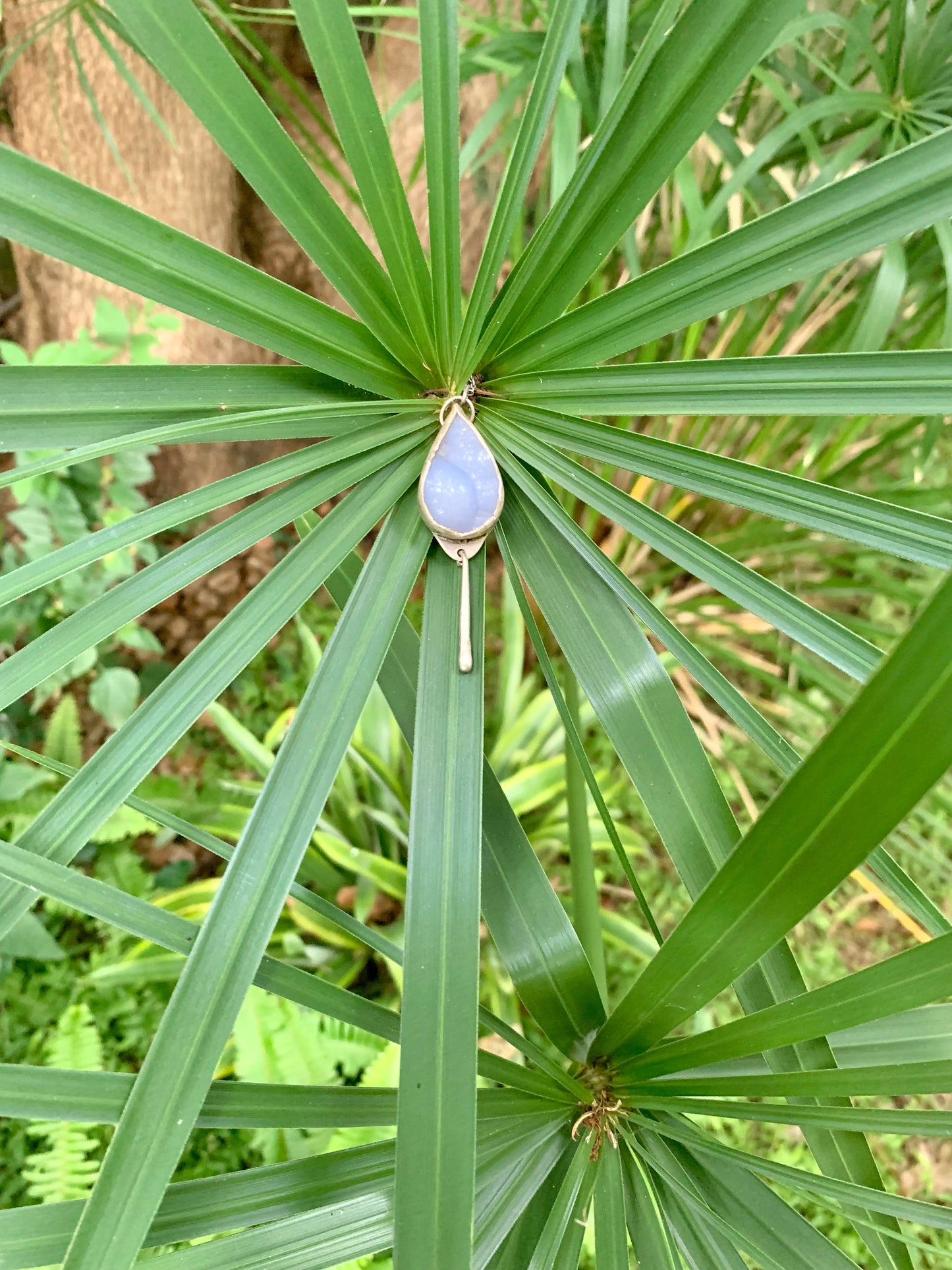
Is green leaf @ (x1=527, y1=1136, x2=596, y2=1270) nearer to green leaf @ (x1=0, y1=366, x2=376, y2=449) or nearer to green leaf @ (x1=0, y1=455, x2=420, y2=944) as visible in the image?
green leaf @ (x1=0, y1=455, x2=420, y2=944)

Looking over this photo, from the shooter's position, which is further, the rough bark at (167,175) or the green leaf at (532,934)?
the rough bark at (167,175)

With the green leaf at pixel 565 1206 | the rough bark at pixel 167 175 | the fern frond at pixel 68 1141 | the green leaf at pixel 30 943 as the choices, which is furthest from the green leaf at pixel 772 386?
the green leaf at pixel 30 943

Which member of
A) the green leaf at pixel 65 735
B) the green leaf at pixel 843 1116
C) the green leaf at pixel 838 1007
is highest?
the green leaf at pixel 65 735

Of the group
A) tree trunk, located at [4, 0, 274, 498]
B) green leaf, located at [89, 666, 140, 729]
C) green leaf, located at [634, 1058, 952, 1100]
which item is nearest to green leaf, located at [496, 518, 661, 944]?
green leaf, located at [634, 1058, 952, 1100]

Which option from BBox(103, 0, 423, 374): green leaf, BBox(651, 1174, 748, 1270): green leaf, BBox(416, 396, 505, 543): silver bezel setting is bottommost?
BBox(651, 1174, 748, 1270): green leaf

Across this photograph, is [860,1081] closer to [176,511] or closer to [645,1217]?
[645,1217]

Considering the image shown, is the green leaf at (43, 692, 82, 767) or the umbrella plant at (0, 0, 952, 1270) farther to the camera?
the green leaf at (43, 692, 82, 767)

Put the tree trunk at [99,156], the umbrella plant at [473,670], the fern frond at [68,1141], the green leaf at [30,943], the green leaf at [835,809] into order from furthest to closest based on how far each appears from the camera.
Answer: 1. the tree trunk at [99,156]
2. the green leaf at [30,943]
3. the fern frond at [68,1141]
4. the umbrella plant at [473,670]
5. the green leaf at [835,809]

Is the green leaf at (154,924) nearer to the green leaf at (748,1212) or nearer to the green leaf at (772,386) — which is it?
the green leaf at (748,1212)
